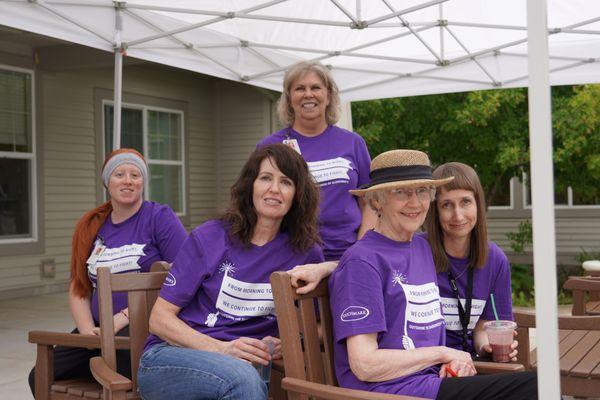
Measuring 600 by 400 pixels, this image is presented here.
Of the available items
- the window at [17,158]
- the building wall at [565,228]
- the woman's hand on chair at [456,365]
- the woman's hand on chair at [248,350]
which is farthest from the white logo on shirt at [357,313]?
the building wall at [565,228]

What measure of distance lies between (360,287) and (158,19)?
4.08 meters

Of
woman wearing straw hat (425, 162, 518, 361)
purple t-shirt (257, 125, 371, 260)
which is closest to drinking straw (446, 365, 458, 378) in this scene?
woman wearing straw hat (425, 162, 518, 361)

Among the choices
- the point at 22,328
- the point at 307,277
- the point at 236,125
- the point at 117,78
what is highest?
the point at 236,125

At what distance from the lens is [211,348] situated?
2393 millimetres

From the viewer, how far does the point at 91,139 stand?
945 centimetres

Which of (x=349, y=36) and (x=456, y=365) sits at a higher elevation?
(x=349, y=36)

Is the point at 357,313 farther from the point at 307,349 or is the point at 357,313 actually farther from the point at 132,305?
the point at 132,305

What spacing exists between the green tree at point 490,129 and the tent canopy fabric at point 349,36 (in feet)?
9.38

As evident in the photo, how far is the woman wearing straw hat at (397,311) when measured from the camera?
2088 mm

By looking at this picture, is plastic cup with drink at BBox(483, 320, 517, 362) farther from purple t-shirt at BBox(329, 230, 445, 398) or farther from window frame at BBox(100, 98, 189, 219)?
window frame at BBox(100, 98, 189, 219)

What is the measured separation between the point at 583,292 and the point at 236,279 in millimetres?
2423

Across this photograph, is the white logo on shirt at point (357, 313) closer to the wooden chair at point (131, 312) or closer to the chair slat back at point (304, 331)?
the chair slat back at point (304, 331)

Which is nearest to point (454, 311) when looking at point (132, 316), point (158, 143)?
point (132, 316)

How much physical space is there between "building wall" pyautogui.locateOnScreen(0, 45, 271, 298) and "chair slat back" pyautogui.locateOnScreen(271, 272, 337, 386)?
6073mm
